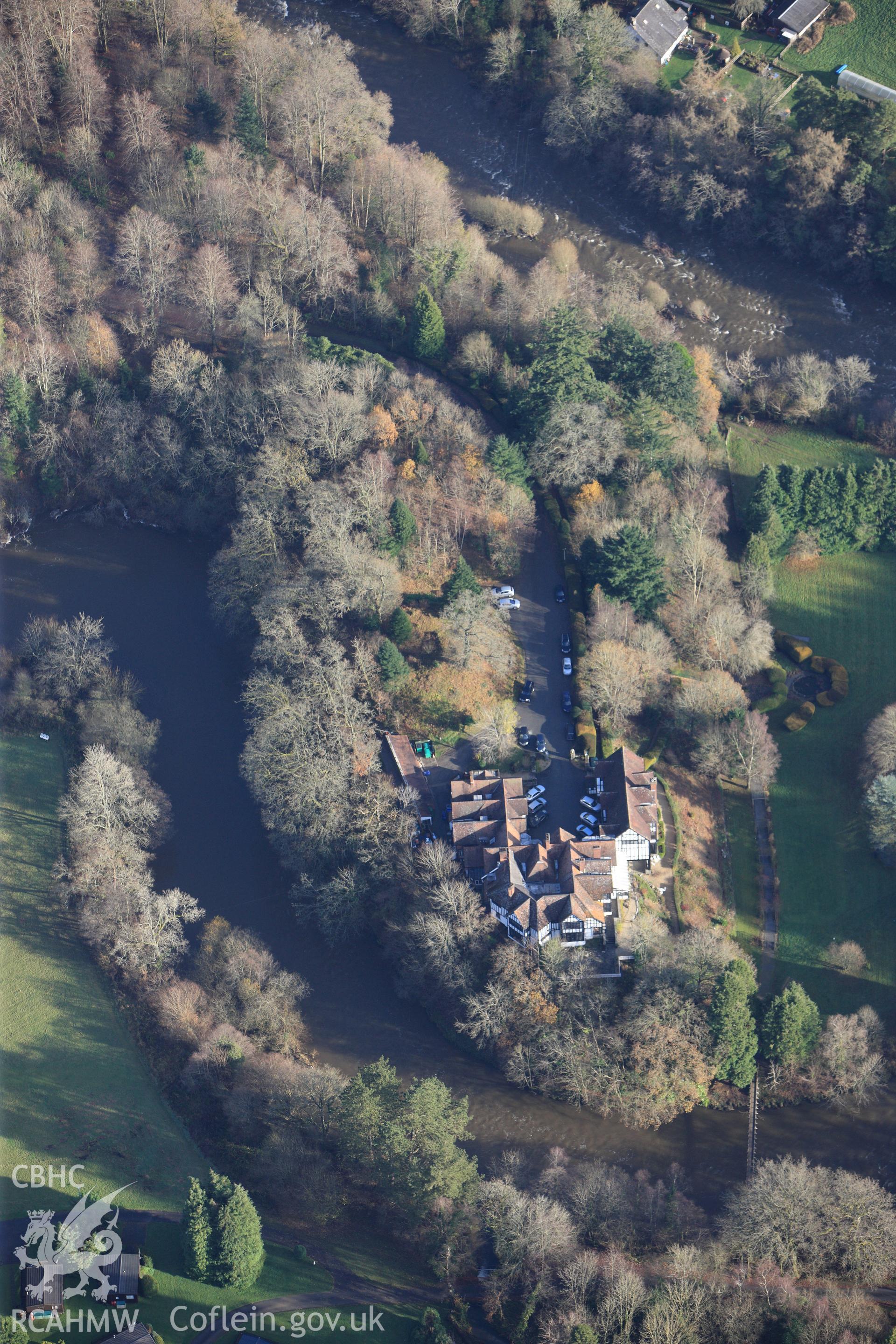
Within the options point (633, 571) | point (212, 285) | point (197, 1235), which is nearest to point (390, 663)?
point (633, 571)

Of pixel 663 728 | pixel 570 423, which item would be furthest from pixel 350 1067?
pixel 570 423

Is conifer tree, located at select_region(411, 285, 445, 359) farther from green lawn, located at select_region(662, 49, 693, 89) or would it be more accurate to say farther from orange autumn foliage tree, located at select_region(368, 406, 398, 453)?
green lawn, located at select_region(662, 49, 693, 89)

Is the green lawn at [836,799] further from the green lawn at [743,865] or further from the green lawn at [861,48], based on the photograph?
the green lawn at [861,48]

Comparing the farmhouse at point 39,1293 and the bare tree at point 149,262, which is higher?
the bare tree at point 149,262

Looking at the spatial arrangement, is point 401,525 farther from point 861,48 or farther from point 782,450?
point 861,48

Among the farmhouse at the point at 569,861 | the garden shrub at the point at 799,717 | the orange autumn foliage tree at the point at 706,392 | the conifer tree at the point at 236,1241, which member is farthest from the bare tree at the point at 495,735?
the conifer tree at the point at 236,1241

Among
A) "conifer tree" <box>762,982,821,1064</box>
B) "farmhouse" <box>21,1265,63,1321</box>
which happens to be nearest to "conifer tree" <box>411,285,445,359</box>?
"conifer tree" <box>762,982,821,1064</box>

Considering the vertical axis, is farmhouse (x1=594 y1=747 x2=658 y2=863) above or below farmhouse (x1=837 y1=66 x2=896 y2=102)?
below

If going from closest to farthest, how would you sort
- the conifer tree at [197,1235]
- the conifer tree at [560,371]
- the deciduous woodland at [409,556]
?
the conifer tree at [197,1235] → the deciduous woodland at [409,556] → the conifer tree at [560,371]
